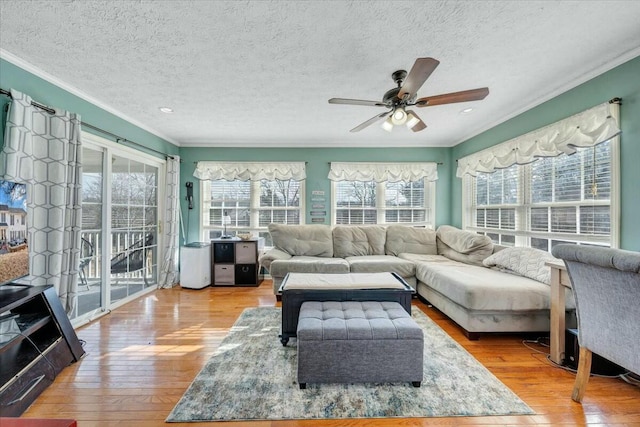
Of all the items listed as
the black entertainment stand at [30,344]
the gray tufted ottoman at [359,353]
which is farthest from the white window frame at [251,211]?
the gray tufted ottoman at [359,353]

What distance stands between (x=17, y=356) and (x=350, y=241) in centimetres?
352

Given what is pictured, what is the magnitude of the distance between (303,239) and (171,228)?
2071 mm

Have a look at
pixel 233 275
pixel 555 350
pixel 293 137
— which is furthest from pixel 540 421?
pixel 293 137

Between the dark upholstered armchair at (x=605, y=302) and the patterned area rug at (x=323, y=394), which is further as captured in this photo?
the patterned area rug at (x=323, y=394)

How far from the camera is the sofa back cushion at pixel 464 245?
3.39 m

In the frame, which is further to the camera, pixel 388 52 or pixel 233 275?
pixel 233 275

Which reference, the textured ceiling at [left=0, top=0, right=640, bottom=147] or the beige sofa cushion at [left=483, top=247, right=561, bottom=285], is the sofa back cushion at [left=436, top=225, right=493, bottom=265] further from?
the textured ceiling at [left=0, top=0, right=640, bottom=147]

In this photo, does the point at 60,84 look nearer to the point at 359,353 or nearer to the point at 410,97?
the point at 410,97

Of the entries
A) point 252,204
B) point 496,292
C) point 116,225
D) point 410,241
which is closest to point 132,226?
point 116,225

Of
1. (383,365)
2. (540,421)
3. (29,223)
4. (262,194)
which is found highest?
(262,194)

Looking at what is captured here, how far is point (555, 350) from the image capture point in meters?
2.07

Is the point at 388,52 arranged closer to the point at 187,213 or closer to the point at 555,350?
the point at 555,350

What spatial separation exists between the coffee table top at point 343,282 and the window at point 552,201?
5.82ft

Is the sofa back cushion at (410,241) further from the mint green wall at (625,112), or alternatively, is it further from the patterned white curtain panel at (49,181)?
the patterned white curtain panel at (49,181)
